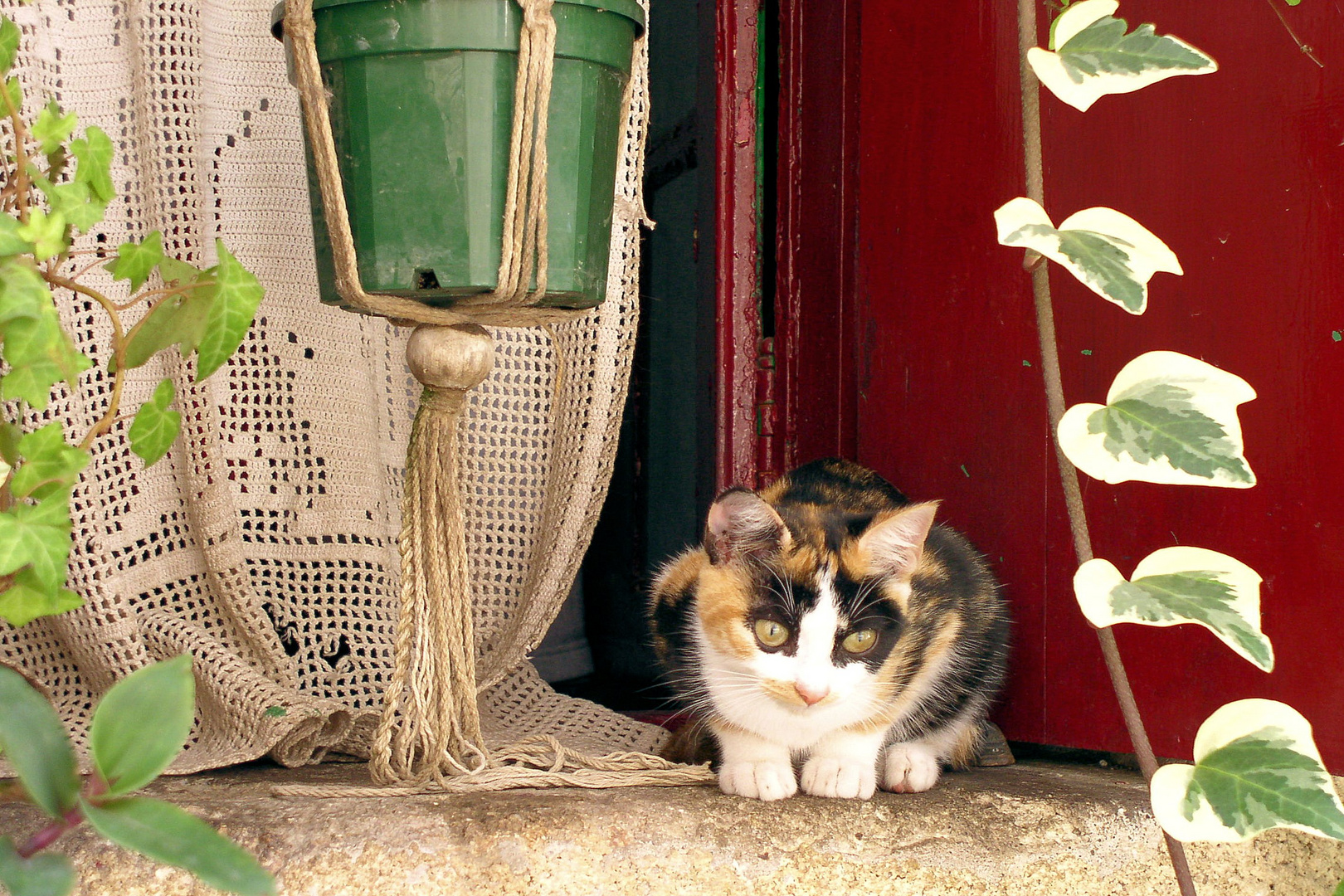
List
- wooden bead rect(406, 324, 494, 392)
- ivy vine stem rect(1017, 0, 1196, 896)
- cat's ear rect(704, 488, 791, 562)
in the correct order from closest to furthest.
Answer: ivy vine stem rect(1017, 0, 1196, 896), wooden bead rect(406, 324, 494, 392), cat's ear rect(704, 488, 791, 562)

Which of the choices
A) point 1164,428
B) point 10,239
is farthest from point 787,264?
point 10,239

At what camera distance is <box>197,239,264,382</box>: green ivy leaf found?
798mm

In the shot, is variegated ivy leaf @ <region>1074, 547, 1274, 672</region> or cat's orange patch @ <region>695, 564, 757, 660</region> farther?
cat's orange patch @ <region>695, 564, 757, 660</region>

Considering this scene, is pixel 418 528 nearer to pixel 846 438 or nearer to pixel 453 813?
pixel 453 813

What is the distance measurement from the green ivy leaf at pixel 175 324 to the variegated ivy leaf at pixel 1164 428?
0.63 metres

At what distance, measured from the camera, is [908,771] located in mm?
1294

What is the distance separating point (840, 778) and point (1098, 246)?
0.70 metres

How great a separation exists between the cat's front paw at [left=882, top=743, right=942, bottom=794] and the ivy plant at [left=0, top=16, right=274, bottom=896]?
0.88 m

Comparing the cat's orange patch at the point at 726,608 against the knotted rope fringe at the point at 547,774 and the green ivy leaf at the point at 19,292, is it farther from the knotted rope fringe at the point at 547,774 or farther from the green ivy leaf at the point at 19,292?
the green ivy leaf at the point at 19,292

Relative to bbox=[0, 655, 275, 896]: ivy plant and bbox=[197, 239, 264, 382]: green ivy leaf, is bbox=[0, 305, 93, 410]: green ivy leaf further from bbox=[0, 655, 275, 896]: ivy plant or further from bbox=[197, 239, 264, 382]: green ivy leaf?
bbox=[0, 655, 275, 896]: ivy plant

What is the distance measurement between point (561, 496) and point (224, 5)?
0.79m

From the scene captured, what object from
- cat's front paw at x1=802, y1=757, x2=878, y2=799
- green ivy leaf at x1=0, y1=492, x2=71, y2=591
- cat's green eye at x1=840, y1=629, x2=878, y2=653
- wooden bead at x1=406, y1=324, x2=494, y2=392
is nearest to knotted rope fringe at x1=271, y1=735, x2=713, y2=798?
cat's front paw at x1=802, y1=757, x2=878, y2=799

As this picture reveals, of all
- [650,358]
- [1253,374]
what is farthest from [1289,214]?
[650,358]

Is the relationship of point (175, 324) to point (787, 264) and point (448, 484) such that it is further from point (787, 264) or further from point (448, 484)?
point (787, 264)
